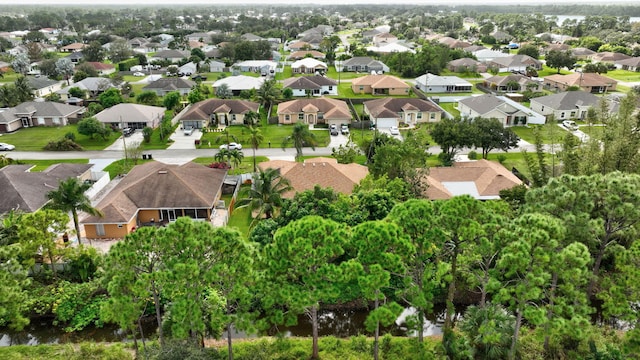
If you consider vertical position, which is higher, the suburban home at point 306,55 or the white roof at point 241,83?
the suburban home at point 306,55

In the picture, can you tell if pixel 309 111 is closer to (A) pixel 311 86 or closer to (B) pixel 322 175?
(A) pixel 311 86

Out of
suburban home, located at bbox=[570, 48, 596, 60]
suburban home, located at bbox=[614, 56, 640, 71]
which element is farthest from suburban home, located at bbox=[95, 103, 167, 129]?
suburban home, located at bbox=[570, 48, 596, 60]

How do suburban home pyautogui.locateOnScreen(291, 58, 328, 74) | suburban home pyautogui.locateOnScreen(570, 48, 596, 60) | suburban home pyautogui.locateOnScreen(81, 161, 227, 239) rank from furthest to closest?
suburban home pyautogui.locateOnScreen(570, 48, 596, 60)
suburban home pyautogui.locateOnScreen(291, 58, 328, 74)
suburban home pyautogui.locateOnScreen(81, 161, 227, 239)

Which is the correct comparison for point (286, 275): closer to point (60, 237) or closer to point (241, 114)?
point (60, 237)

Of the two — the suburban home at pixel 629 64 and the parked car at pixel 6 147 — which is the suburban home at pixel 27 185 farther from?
the suburban home at pixel 629 64

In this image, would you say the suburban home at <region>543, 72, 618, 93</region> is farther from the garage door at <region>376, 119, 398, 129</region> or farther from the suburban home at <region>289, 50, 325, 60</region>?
the suburban home at <region>289, 50, 325, 60</region>

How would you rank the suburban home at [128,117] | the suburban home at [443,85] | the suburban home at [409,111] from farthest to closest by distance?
the suburban home at [443,85] → the suburban home at [409,111] → the suburban home at [128,117]

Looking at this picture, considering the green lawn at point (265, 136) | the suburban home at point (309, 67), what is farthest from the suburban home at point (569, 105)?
the suburban home at point (309, 67)
